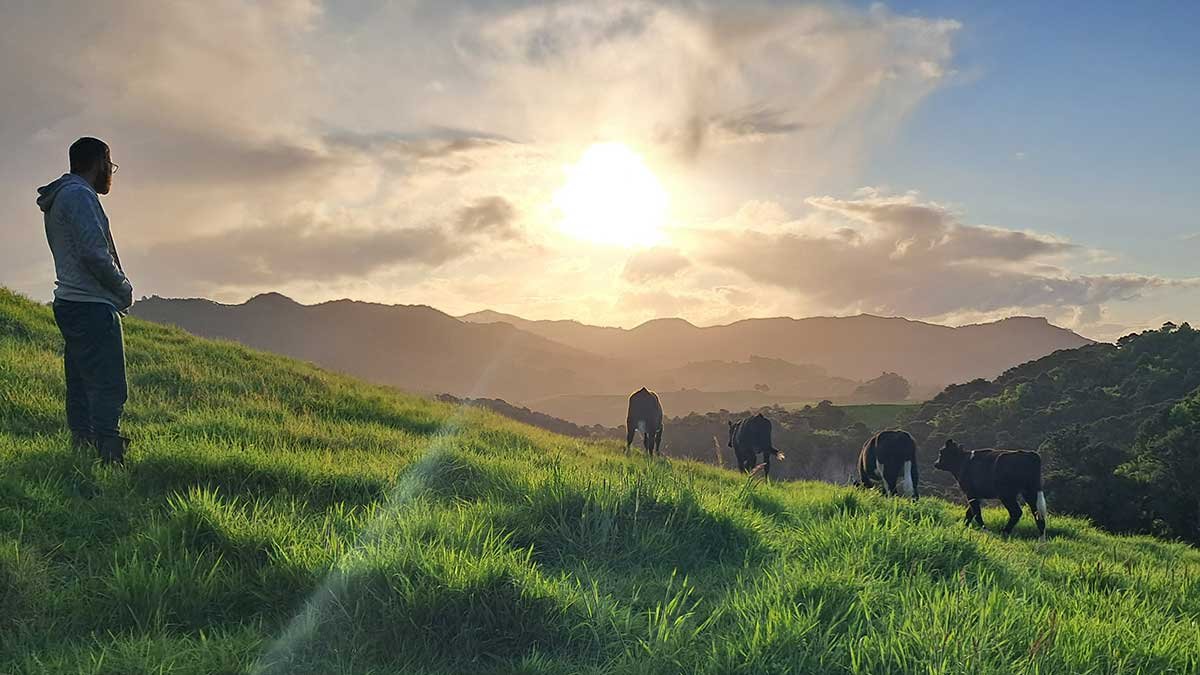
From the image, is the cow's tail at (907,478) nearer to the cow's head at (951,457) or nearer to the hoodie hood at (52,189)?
the cow's head at (951,457)

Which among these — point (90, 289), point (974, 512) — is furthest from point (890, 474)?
point (90, 289)

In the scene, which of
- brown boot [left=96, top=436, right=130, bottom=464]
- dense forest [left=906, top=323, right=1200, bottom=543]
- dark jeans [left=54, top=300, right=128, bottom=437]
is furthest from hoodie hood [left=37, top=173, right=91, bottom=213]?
dense forest [left=906, top=323, right=1200, bottom=543]

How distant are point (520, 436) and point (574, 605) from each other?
9.39 meters

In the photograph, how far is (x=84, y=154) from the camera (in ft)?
21.4

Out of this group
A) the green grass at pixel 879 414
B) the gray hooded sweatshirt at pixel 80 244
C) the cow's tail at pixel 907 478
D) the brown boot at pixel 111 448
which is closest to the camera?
the gray hooded sweatshirt at pixel 80 244

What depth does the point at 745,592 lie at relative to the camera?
182 inches

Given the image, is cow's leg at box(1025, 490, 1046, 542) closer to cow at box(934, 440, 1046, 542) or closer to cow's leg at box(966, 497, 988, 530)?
cow at box(934, 440, 1046, 542)

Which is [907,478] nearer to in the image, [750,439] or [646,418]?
[750,439]

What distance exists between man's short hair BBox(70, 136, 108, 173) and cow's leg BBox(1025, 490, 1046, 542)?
49.3 feet

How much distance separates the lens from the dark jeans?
6.39 metres

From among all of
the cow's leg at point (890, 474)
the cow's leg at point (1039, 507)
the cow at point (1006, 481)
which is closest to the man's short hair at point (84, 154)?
the cow at point (1006, 481)

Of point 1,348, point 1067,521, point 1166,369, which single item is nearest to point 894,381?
point 1166,369

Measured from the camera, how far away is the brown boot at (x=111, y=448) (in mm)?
6363

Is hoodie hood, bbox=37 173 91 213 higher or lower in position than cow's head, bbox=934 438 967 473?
higher
